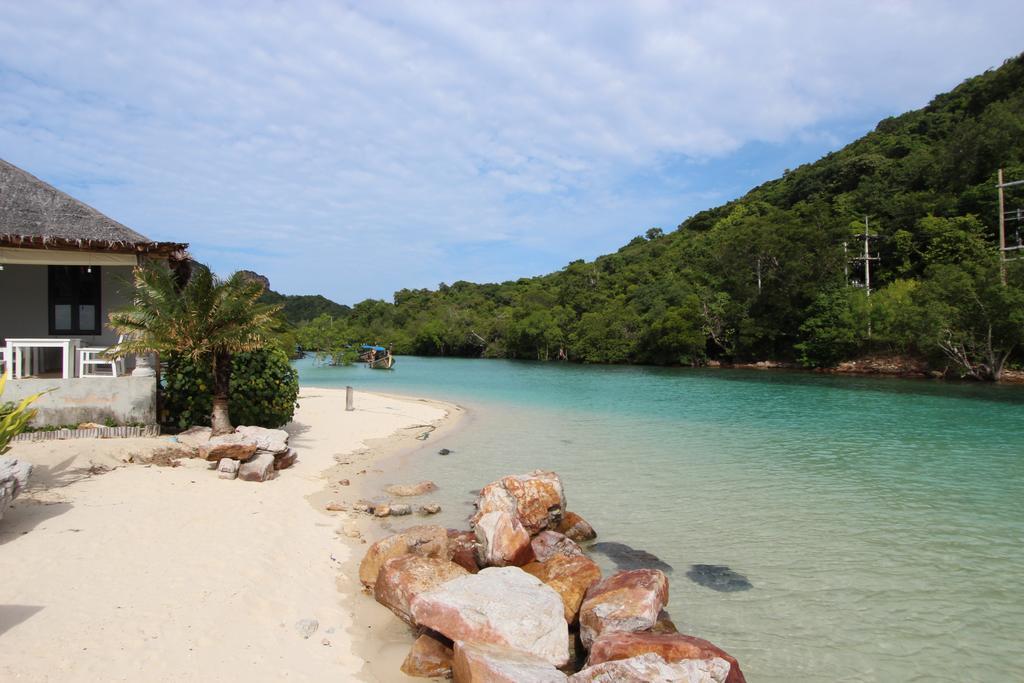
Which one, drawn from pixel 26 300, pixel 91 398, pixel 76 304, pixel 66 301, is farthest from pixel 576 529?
pixel 26 300

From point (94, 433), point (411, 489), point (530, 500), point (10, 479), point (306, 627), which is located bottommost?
point (411, 489)

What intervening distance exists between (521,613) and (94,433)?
377 inches

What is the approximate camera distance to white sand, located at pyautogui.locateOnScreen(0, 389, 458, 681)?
4383 mm

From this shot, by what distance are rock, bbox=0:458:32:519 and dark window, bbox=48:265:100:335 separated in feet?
25.8

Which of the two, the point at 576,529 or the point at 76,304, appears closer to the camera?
the point at 576,529

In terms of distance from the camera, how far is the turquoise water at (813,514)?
557 centimetres

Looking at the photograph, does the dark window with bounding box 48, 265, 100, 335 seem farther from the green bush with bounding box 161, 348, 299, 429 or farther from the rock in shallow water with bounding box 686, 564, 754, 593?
the rock in shallow water with bounding box 686, 564, 754, 593

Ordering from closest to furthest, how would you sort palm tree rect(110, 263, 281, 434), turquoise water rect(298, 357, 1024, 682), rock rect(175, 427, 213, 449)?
turquoise water rect(298, 357, 1024, 682) → rock rect(175, 427, 213, 449) → palm tree rect(110, 263, 281, 434)

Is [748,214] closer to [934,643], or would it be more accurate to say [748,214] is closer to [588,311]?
[588,311]

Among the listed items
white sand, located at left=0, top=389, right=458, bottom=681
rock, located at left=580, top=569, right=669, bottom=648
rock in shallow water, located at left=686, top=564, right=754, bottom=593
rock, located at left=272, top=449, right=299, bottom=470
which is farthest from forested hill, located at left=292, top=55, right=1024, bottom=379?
white sand, located at left=0, top=389, right=458, bottom=681

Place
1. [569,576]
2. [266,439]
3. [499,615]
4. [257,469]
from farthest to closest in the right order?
[266,439], [257,469], [569,576], [499,615]

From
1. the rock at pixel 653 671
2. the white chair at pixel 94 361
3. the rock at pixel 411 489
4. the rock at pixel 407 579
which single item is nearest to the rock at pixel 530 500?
the rock at pixel 407 579

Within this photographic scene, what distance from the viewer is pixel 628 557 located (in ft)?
24.8

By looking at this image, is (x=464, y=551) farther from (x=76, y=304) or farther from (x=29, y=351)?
(x=76, y=304)
